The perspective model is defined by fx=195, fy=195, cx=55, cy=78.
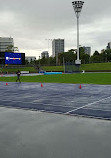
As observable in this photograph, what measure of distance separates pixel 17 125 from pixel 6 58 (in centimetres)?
5573

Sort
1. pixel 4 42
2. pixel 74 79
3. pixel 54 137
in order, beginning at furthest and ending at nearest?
pixel 4 42, pixel 74 79, pixel 54 137

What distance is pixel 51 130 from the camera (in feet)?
18.5

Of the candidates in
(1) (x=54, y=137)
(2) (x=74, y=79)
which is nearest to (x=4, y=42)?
(2) (x=74, y=79)

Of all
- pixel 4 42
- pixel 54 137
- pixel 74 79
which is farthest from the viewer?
pixel 4 42

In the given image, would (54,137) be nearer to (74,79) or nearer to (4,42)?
(74,79)

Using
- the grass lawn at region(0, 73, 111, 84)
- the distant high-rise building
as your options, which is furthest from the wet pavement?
the distant high-rise building

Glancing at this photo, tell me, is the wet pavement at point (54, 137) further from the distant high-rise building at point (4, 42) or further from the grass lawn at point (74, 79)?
the distant high-rise building at point (4, 42)

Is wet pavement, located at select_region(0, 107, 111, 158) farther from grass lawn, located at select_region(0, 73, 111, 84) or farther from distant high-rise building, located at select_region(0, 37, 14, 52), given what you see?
distant high-rise building, located at select_region(0, 37, 14, 52)

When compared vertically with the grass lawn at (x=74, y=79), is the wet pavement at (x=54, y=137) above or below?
below

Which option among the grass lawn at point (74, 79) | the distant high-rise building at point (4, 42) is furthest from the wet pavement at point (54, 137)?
the distant high-rise building at point (4, 42)

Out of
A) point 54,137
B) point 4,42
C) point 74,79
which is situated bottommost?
point 54,137

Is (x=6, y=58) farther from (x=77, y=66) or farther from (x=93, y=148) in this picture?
(x=93, y=148)

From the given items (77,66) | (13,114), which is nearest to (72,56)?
(77,66)

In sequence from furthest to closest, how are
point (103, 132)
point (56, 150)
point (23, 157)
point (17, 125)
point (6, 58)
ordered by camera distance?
point (6, 58), point (17, 125), point (103, 132), point (56, 150), point (23, 157)
